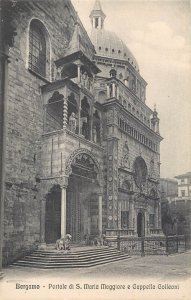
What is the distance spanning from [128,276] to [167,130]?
6.18 meters

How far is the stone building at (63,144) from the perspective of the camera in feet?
45.6

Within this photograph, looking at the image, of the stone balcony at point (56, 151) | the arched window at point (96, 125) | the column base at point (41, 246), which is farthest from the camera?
the arched window at point (96, 125)

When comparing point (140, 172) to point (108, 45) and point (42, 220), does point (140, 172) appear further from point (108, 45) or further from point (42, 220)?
point (108, 45)

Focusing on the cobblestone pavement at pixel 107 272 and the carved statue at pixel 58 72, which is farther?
the carved statue at pixel 58 72

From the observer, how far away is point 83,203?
60.8ft

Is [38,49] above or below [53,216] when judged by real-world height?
above

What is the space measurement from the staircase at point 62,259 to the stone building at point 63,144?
1.86 ft

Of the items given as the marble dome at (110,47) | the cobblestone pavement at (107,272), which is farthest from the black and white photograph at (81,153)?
the marble dome at (110,47)

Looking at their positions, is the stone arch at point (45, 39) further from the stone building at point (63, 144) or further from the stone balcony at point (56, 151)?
the stone balcony at point (56, 151)

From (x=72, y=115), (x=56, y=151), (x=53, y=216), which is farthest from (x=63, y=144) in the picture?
(x=53, y=216)

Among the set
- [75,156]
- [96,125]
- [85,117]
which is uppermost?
[85,117]

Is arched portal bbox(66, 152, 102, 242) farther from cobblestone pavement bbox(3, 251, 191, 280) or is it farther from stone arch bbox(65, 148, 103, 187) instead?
cobblestone pavement bbox(3, 251, 191, 280)

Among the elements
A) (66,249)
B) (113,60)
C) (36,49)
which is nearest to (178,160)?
(66,249)

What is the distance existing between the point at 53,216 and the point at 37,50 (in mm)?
7335
